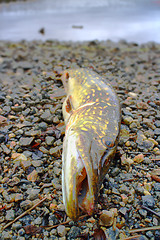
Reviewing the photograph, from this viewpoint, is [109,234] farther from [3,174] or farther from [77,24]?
[77,24]

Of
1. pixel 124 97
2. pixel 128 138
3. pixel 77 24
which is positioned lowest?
pixel 128 138

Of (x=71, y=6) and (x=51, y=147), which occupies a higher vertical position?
(x=71, y=6)

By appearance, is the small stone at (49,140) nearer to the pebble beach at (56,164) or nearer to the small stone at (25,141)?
the pebble beach at (56,164)

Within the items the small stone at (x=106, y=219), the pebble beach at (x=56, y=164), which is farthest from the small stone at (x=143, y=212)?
the small stone at (x=106, y=219)

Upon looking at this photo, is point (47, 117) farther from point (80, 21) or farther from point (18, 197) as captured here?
point (80, 21)

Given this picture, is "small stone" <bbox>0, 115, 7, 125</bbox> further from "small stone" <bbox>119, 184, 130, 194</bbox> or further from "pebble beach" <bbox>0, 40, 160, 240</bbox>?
"small stone" <bbox>119, 184, 130, 194</bbox>

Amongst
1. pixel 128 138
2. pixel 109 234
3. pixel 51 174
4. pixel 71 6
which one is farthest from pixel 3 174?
pixel 71 6

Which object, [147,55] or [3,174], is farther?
[147,55]

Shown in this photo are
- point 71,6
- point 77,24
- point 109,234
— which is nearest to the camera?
point 109,234
